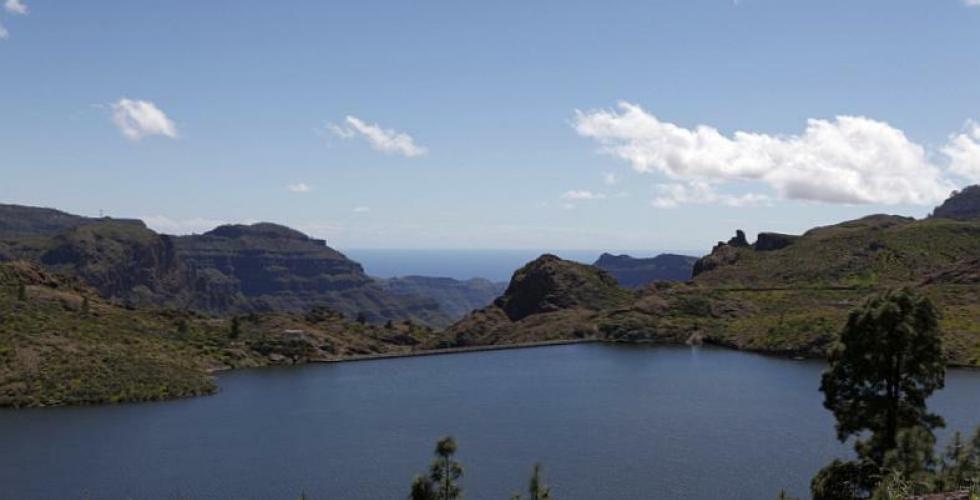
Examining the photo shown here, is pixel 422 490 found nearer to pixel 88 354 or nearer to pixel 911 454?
pixel 911 454

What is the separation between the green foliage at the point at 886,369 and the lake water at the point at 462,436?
31.9 m

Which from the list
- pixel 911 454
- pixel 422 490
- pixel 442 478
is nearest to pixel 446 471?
pixel 442 478

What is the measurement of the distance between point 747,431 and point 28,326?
132122 mm

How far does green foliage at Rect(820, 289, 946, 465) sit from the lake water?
31.9m

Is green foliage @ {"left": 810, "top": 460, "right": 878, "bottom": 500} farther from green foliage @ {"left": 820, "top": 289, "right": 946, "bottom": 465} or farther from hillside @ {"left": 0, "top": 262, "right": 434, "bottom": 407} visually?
hillside @ {"left": 0, "top": 262, "right": 434, "bottom": 407}

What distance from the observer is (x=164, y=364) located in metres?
164

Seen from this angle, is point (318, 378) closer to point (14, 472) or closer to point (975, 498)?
point (14, 472)

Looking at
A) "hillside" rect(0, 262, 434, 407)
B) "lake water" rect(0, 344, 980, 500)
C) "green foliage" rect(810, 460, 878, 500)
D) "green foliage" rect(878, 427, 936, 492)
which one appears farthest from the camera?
"hillside" rect(0, 262, 434, 407)

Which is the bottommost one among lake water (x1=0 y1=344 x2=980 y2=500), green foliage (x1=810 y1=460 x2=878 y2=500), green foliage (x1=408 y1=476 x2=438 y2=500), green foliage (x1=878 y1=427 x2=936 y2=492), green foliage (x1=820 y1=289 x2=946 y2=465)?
lake water (x1=0 y1=344 x2=980 y2=500)

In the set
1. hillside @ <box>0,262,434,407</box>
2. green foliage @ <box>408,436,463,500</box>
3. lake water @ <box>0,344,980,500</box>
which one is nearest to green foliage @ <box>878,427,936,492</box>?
green foliage @ <box>408,436,463,500</box>

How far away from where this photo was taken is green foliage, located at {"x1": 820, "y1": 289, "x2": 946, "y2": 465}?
51.3m

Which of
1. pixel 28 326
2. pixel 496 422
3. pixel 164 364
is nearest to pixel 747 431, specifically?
pixel 496 422

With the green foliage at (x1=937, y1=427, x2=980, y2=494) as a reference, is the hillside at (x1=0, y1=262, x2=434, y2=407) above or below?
below

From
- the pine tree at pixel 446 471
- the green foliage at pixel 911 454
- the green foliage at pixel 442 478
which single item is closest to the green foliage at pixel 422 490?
the green foliage at pixel 442 478
